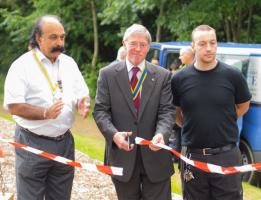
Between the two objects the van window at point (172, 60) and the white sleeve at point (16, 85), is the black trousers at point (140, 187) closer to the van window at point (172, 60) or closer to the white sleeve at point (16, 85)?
the white sleeve at point (16, 85)

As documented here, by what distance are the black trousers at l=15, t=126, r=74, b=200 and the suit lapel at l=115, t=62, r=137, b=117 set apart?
59 centimetres

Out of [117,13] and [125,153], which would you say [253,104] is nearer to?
[125,153]

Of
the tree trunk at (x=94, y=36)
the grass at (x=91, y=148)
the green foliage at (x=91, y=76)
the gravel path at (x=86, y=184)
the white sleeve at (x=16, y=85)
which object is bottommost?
the green foliage at (x=91, y=76)

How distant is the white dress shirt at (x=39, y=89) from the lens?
3777 millimetres

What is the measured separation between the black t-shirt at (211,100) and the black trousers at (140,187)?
0.45 meters

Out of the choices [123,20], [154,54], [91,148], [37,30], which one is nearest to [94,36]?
[123,20]

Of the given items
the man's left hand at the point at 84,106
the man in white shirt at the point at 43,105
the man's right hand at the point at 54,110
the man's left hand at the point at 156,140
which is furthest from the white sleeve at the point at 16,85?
the man's left hand at the point at 156,140

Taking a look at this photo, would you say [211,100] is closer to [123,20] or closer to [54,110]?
[54,110]

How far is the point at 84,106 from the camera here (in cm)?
400

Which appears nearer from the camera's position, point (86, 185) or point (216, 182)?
point (216, 182)

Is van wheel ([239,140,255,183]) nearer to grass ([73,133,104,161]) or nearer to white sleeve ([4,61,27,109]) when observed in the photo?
grass ([73,133,104,161])

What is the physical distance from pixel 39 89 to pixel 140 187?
1.11m

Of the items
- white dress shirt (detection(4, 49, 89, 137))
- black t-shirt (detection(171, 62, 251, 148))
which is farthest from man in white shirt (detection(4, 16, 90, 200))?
black t-shirt (detection(171, 62, 251, 148))

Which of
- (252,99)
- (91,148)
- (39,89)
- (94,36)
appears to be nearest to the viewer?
(39,89)
